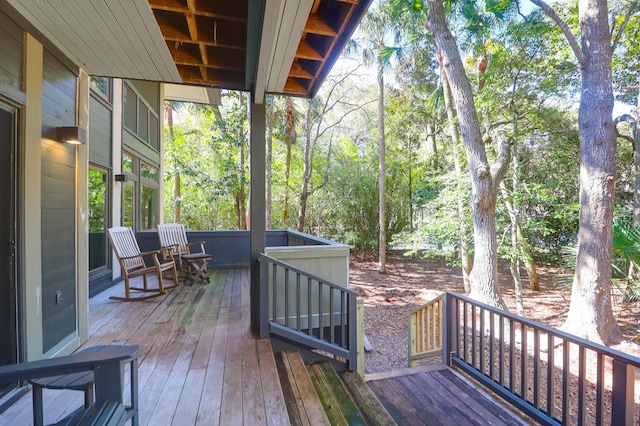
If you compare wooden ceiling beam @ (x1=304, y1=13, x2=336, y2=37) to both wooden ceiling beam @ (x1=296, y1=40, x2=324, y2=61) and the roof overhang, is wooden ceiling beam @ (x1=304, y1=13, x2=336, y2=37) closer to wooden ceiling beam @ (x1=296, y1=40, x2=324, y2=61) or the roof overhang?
wooden ceiling beam @ (x1=296, y1=40, x2=324, y2=61)

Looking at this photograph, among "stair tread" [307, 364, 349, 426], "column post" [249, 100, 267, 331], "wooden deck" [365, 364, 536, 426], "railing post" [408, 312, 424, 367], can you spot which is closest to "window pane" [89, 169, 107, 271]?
"column post" [249, 100, 267, 331]

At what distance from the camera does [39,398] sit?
122 centimetres

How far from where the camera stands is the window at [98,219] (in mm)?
4355

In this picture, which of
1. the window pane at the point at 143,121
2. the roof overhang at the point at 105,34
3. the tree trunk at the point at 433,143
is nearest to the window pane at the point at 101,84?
the window pane at the point at 143,121

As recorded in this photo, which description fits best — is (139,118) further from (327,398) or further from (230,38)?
(327,398)

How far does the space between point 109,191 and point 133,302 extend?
2.05 m

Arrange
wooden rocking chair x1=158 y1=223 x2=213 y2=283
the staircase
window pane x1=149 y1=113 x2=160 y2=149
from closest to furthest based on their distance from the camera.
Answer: the staircase < wooden rocking chair x1=158 y1=223 x2=213 y2=283 < window pane x1=149 y1=113 x2=160 y2=149

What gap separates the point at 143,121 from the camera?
21.2 feet

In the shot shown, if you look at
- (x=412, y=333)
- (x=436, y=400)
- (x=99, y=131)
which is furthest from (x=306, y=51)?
(x=412, y=333)

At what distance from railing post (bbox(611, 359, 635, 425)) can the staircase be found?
1392mm

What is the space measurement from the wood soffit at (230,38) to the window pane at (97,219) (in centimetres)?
270

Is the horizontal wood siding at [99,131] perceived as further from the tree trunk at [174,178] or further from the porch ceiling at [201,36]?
the tree trunk at [174,178]

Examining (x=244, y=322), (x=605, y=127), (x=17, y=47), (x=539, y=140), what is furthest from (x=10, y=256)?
(x=539, y=140)

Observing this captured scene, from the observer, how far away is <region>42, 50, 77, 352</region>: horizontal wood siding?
→ 2234 mm
